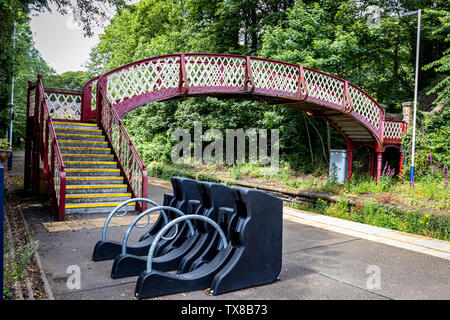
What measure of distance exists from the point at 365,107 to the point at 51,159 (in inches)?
435

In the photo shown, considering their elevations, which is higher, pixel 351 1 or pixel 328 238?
pixel 351 1

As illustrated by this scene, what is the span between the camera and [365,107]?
1350 cm

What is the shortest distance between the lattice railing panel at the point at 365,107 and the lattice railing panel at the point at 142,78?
6697mm

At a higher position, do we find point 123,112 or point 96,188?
point 123,112

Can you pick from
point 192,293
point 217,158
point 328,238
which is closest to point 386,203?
point 328,238

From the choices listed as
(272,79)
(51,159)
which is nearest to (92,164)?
(51,159)

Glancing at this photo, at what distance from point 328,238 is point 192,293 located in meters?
3.82

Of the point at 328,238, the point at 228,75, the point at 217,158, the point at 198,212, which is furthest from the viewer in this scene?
the point at 217,158

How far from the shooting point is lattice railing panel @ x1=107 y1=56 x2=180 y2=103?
1035 cm

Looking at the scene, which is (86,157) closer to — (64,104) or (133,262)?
(64,104)

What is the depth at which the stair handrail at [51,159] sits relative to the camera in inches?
297

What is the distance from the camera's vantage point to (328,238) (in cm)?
694

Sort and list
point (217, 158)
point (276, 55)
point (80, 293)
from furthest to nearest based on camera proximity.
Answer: point (217, 158), point (276, 55), point (80, 293)
